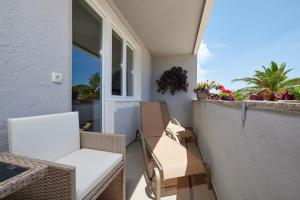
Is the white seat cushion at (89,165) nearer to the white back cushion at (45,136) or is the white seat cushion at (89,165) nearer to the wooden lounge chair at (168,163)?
the white back cushion at (45,136)

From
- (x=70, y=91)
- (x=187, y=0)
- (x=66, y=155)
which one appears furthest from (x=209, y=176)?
(x=187, y=0)

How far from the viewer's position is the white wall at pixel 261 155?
2.09 feet

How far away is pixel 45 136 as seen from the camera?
1243 millimetres

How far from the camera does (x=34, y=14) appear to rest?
4.32 feet

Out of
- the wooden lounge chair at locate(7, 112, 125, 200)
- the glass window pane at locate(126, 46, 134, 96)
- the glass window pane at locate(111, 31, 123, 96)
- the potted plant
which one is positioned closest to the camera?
the wooden lounge chair at locate(7, 112, 125, 200)

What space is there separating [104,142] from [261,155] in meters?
1.33

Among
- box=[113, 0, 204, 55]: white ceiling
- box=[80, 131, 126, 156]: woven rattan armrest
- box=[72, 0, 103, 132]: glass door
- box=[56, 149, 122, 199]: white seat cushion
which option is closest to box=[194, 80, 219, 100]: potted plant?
box=[113, 0, 204, 55]: white ceiling

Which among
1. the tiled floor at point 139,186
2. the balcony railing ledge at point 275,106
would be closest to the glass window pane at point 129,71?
the tiled floor at point 139,186

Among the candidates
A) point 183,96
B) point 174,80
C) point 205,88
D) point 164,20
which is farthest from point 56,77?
point 183,96

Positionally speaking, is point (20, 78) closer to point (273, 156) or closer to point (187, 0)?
point (273, 156)

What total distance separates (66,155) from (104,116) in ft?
3.53

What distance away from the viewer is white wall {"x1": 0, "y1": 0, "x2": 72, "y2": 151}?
1115mm

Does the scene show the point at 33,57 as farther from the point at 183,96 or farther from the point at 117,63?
the point at 183,96

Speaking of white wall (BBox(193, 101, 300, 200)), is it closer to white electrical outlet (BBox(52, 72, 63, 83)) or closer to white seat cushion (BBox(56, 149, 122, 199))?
white seat cushion (BBox(56, 149, 122, 199))
